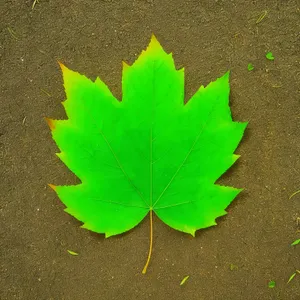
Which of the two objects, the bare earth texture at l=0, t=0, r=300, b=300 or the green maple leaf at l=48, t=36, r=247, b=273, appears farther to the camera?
the bare earth texture at l=0, t=0, r=300, b=300

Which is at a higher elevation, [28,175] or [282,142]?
[282,142]

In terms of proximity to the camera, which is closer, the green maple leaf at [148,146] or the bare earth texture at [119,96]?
the green maple leaf at [148,146]

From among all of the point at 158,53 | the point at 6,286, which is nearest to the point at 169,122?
the point at 158,53

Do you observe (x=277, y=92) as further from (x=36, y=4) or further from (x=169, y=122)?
(x=36, y=4)
